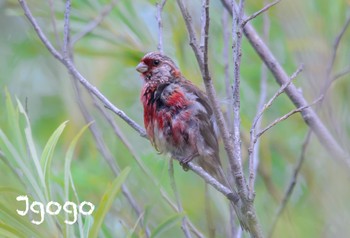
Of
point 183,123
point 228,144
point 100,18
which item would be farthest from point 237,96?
point 100,18

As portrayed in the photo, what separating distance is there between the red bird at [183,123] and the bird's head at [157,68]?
18 cm

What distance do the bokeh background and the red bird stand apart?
13 cm

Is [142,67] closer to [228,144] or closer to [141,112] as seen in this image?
[141,112]

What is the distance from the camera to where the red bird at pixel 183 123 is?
492 centimetres

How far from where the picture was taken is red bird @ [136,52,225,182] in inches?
194

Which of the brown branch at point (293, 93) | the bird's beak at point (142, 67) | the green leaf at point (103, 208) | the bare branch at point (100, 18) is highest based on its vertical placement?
the bare branch at point (100, 18)

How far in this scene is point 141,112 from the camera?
5695 mm

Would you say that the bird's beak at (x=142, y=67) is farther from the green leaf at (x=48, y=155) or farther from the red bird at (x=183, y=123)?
the green leaf at (x=48, y=155)

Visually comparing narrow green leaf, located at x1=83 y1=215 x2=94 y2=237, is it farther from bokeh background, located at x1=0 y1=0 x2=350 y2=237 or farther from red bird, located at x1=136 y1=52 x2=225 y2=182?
red bird, located at x1=136 y1=52 x2=225 y2=182

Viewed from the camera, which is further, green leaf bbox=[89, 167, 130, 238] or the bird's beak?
the bird's beak

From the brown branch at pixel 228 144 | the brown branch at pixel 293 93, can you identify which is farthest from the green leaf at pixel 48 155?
the brown branch at pixel 293 93

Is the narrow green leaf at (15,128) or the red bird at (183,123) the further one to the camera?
the red bird at (183,123)

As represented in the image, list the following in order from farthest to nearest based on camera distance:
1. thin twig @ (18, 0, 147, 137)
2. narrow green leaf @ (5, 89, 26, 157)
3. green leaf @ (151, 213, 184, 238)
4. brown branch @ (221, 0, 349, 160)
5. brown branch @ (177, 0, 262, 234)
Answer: brown branch @ (221, 0, 349, 160), thin twig @ (18, 0, 147, 137), narrow green leaf @ (5, 89, 26, 157), brown branch @ (177, 0, 262, 234), green leaf @ (151, 213, 184, 238)

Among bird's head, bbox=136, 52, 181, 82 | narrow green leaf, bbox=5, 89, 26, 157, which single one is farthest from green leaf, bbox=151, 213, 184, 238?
bird's head, bbox=136, 52, 181, 82
